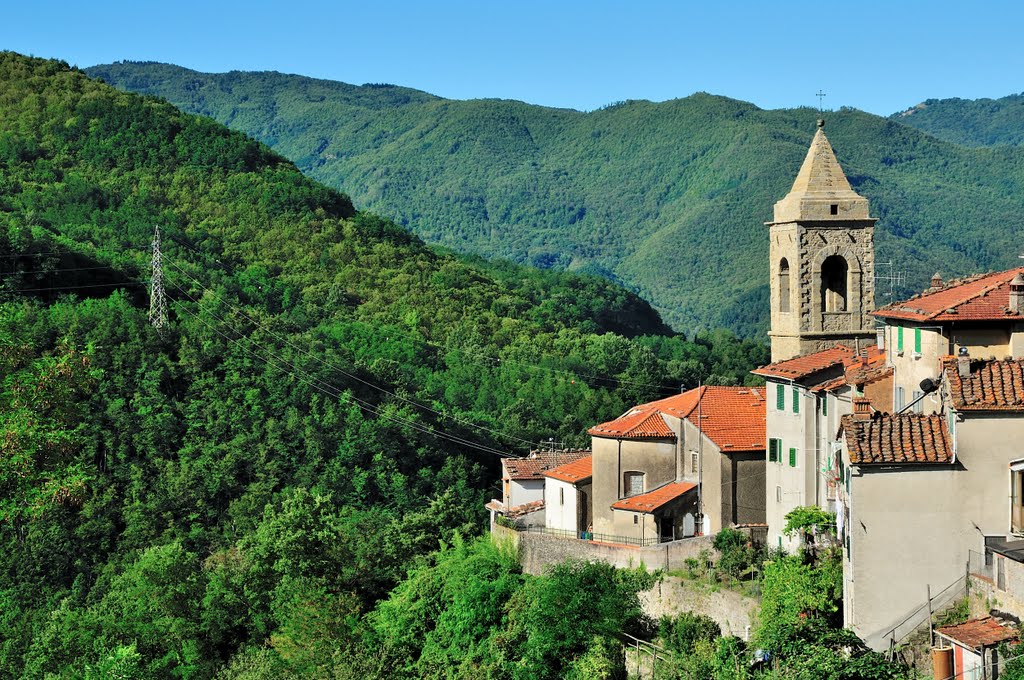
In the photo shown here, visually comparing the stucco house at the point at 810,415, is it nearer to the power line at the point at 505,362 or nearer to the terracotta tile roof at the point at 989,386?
the terracotta tile roof at the point at 989,386

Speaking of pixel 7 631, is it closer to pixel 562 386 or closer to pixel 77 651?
pixel 77 651

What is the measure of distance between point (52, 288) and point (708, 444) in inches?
2282

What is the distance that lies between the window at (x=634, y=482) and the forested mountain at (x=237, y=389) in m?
4.84

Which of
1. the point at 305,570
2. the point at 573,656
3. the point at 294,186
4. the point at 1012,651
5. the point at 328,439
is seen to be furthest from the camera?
the point at 294,186

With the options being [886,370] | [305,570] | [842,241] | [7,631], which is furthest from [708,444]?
[7,631]

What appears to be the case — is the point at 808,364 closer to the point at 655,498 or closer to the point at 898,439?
the point at 655,498

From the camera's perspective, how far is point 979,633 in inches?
937

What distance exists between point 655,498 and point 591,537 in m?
2.92

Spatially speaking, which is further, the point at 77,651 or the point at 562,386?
the point at 562,386

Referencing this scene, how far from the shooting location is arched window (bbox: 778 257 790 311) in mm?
44344

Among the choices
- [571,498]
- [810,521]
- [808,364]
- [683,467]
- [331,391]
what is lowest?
[571,498]

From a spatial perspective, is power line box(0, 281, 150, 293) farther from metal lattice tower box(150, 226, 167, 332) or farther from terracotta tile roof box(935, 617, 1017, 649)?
terracotta tile roof box(935, 617, 1017, 649)

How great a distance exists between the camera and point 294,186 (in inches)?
5271

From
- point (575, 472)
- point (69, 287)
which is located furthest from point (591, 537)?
point (69, 287)
